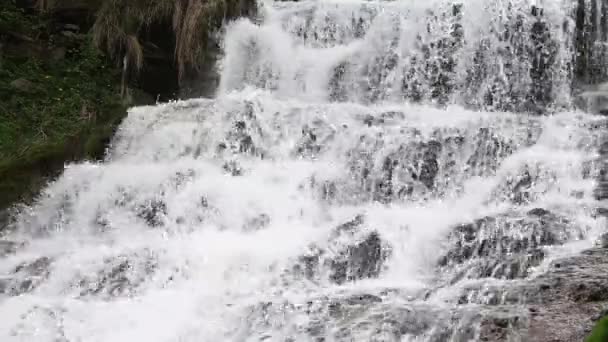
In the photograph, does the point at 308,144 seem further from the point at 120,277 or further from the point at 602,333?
the point at 602,333

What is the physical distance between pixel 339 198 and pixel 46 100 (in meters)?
4.52

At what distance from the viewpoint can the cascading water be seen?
269 inches

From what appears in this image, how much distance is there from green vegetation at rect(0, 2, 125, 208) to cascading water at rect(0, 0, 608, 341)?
299 millimetres

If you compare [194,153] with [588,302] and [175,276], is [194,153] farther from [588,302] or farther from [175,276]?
[588,302]

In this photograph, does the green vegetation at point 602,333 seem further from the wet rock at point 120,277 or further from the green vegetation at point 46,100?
the green vegetation at point 46,100

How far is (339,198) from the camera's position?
30.1 feet

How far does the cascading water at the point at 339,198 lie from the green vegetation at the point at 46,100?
30cm

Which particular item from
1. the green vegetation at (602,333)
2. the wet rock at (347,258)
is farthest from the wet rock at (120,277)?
the green vegetation at (602,333)

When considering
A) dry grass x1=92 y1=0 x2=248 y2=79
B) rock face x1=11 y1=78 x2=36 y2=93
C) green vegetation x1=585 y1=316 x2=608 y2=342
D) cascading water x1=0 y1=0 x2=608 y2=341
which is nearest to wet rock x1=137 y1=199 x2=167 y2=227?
cascading water x1=0 y1=0 x2=608 y2=341

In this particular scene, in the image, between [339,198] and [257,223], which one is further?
[339,198]

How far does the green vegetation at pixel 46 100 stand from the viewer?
9625 mm

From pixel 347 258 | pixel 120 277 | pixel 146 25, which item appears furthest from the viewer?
pixel 146 25

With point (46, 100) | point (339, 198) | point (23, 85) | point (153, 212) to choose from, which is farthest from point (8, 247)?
point (339, 198)

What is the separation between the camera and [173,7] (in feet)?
39.5
